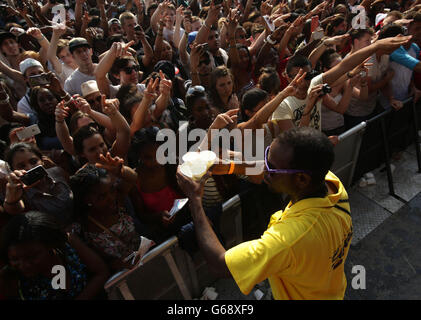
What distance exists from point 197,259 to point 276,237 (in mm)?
1365

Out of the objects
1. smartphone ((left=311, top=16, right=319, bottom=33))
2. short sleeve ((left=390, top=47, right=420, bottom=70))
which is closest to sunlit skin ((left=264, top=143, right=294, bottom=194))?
short sleeve ((left=390, top=47, right=420, bottom=70))

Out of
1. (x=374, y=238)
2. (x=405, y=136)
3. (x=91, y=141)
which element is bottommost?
(x=374, y=238)

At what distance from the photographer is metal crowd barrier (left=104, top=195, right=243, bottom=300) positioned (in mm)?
2064

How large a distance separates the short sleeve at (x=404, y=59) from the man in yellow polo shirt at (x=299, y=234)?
3.17m

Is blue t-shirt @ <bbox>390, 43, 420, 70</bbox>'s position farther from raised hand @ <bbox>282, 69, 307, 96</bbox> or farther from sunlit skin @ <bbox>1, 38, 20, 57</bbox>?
sunlit skin @ <bbox>1, 38, 20, 57</bbox>

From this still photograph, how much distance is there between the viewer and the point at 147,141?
8.21ft

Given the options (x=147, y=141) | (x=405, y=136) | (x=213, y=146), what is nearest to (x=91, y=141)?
(x=147, y=141)

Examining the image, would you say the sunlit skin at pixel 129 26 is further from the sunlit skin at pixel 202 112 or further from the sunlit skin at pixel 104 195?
the sunlit skin at pixel 104 195

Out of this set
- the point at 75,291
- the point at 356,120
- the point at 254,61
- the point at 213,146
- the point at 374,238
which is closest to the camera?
the point at 75,291

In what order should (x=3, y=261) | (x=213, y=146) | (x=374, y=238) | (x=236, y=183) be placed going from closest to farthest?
(x=3, y=261) → (x=213, y=146) → (x=236, y=183) → (x=374, y=238)

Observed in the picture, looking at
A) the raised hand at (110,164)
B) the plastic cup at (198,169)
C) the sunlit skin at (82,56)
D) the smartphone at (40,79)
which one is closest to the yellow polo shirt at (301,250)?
the plastic cup at (198,169)

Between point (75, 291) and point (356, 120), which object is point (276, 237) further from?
point (356, 120)

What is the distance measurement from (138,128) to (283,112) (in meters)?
1.58

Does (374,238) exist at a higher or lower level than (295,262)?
lower
